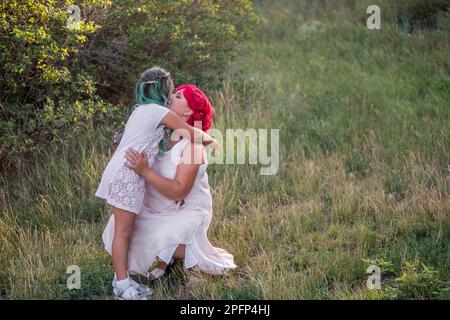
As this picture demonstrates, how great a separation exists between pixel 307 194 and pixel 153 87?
2356mm

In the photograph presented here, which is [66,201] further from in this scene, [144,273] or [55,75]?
[144,273]

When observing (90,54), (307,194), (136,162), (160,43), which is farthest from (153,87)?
(160,43)

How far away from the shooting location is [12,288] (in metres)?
5.04

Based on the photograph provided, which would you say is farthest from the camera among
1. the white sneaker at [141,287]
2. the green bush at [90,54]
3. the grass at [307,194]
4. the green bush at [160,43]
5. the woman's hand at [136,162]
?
the green bush at [160,43]

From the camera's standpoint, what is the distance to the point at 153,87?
189 inches

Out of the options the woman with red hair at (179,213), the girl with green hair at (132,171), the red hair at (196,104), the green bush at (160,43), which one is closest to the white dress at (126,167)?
the girl with green hair at (132,171)

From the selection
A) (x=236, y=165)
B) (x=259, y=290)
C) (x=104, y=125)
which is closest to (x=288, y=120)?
(x=236, y=165)

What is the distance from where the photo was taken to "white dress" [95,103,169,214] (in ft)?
15.6

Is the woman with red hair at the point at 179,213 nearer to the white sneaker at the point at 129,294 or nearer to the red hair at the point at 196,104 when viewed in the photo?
the red hair at the point at 196,104

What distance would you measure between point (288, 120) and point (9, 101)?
317cm

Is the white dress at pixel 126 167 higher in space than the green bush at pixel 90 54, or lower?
lower

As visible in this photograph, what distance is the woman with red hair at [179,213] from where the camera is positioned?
4852 mm

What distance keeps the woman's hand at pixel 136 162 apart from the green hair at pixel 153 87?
385mm

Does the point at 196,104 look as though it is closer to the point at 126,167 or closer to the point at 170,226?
the point at 126,167
